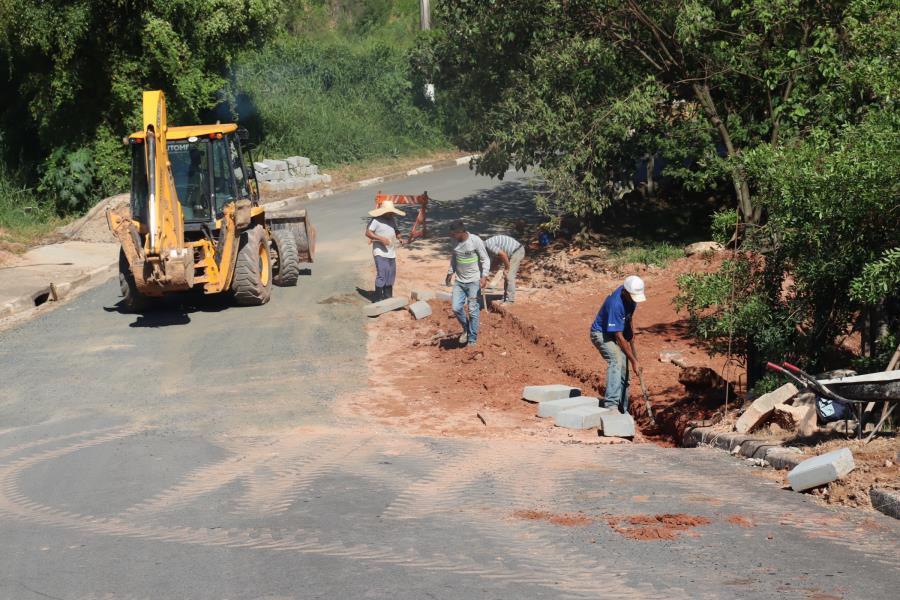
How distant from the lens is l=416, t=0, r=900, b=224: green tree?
1653 centimetres

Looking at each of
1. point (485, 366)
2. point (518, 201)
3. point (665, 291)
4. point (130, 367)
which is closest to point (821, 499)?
point (485, 366)

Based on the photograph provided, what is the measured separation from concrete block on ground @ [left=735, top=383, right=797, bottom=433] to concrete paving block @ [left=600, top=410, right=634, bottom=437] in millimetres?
1360

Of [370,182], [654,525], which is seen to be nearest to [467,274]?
[654,525]

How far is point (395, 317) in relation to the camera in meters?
16.2

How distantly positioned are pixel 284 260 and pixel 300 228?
1.58 m

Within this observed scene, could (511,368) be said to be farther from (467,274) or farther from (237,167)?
(237,167)

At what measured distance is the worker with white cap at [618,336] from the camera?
10969 mm

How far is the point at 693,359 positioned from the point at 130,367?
7.42m

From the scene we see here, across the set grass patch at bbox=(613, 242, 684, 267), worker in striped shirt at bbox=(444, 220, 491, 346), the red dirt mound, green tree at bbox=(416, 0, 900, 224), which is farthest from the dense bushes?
the red dirt mound

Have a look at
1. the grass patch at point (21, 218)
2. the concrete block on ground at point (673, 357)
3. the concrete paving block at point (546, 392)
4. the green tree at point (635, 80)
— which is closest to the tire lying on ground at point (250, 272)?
the green tree at point (635, 80)

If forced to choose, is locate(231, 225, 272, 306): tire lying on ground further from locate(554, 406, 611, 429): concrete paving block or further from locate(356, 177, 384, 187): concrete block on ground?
locate(356, 177, 384, 187): concrete block on ground

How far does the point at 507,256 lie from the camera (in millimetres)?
16828

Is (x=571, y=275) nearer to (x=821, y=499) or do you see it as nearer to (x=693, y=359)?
(x=693, y=359)

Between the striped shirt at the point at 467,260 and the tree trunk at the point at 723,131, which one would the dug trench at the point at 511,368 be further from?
the tree trunk at the point at 723,131
